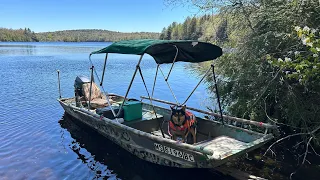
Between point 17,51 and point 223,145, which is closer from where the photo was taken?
point 223,145

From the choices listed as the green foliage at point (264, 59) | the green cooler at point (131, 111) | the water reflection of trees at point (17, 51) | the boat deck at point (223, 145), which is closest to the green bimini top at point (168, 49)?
the green foliage at point (264, 59)

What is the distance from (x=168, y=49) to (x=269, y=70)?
318cm

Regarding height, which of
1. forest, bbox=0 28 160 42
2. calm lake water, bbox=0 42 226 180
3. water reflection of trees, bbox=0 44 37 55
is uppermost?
forest, bbox=0 28 160 42

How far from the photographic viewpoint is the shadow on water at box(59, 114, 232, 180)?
7180mm

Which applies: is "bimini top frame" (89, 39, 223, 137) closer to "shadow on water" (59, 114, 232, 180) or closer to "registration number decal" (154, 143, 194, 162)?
"shadow on water" (59, 114, 232, 180)

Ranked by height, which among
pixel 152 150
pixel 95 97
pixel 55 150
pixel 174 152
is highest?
pixel 95 97

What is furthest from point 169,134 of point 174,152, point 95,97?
point 95,97

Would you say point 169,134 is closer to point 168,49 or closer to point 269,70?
point 168,49

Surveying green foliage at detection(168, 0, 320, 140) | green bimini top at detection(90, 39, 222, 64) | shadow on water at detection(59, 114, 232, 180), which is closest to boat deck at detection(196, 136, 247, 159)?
shadow on water at detection(59, 114, 232, 180)

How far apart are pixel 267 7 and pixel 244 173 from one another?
4.77m

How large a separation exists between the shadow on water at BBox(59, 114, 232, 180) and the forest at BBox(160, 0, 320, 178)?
2200 mm

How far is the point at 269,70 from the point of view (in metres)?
8.41

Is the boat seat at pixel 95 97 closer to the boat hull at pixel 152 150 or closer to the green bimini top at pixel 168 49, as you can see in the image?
the boat hull at pixel 152 150

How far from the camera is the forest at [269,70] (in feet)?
23.9
